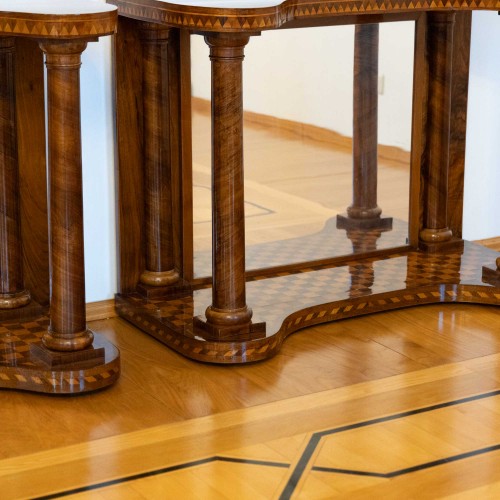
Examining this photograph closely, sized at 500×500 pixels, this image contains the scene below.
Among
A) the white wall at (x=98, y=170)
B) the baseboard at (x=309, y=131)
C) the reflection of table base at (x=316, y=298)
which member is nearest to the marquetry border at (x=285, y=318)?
the reflection of table base at (x=316, y=298)

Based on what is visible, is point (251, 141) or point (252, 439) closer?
point (252, 439)

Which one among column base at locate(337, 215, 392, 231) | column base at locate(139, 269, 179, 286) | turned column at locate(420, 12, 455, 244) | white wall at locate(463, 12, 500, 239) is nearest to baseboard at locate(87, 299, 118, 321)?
column base at locate(139, 269, 179, 286)

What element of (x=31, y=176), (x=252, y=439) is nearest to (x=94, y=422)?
(x=252, y=439)

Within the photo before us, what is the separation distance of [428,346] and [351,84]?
3.00 ft

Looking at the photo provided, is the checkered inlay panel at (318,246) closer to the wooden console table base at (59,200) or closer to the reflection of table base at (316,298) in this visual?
the reflection of table base at (316,298)

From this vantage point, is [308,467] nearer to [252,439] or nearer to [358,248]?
[252,439]

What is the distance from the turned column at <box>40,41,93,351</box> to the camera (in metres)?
2.75

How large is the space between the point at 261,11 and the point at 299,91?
0.74m

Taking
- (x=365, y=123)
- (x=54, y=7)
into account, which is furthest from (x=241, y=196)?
(x=365, y=123)

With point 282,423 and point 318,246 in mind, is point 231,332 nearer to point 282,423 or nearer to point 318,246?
point 282,423

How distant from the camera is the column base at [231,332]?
3.10m

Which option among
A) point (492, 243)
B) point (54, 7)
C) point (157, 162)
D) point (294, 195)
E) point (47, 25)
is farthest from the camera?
point (492, 243)

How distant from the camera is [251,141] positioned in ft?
11.6

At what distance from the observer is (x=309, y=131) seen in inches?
143
